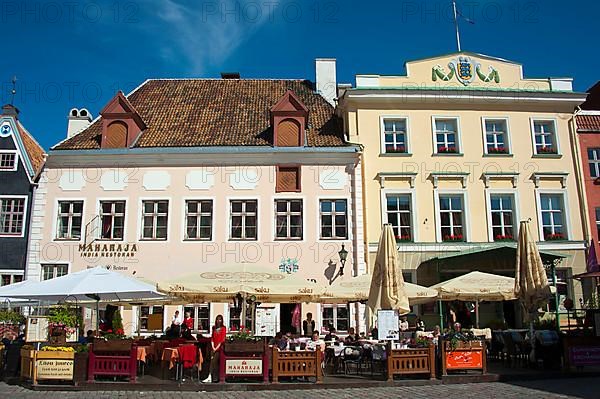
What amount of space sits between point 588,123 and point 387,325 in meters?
16.0

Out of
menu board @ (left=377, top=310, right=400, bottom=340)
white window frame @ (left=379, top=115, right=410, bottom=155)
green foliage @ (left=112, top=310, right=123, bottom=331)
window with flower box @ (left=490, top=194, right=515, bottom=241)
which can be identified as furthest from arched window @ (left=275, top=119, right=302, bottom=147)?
menu board @ (left=377, top=310, right=400, bottom=340)

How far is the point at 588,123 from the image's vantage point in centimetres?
2402

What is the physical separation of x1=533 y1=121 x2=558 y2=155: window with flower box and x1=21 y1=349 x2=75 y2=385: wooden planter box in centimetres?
1900

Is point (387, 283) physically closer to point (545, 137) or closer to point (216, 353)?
point (216, 353)

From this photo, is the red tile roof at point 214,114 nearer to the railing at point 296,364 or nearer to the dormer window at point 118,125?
the dormer window at point 118,125

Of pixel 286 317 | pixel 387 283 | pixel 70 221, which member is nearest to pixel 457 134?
pixel 286 317

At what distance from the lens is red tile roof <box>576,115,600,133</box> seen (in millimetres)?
23781

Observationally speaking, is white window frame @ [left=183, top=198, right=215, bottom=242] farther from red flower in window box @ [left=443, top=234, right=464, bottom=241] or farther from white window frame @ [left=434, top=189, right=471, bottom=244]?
red flower in window box @ [left=443, top=234, right=464, bottom=241]

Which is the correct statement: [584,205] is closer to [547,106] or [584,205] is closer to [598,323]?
[547,106]

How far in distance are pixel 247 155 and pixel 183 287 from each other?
8.87 m

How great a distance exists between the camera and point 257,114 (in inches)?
969

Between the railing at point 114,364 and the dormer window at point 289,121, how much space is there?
1172 centimetres

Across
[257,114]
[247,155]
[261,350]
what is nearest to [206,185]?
[247,155]

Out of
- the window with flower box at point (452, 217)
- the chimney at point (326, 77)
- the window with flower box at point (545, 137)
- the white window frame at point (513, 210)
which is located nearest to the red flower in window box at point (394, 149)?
the window with flower box at point (452, 217)
